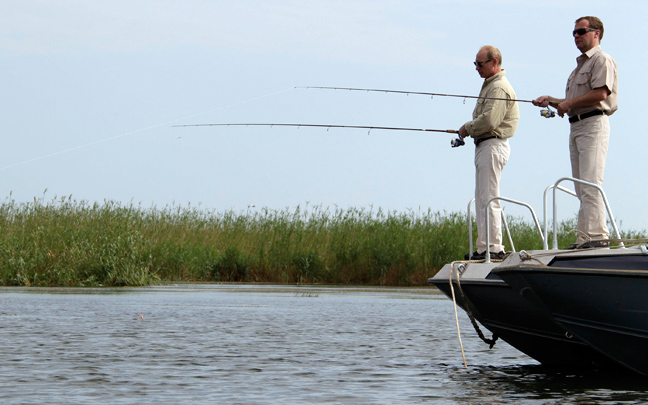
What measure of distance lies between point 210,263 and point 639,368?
15331 mm

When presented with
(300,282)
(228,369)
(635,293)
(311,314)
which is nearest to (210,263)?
(300,282)

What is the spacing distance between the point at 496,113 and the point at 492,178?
1.72 ft

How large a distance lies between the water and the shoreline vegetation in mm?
4817

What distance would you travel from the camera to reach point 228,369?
6.69 m

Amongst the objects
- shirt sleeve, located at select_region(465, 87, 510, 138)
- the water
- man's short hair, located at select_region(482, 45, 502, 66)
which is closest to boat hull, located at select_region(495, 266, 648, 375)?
the water

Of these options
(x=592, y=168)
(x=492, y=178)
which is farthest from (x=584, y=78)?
(x=492, y=178)

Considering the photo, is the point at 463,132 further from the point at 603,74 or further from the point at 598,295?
the point at 598,295

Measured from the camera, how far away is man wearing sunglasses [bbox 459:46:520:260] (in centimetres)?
739

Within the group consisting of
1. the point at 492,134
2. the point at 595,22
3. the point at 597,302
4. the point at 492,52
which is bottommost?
the point at 597,302

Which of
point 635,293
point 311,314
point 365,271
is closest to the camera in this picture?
point 635,293

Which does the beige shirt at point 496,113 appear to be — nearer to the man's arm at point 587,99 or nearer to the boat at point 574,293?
the man's arm at point 587,99

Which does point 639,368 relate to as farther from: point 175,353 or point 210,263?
point 210,263

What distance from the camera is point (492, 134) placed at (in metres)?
7.44

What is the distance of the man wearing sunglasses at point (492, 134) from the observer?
24.2ft
